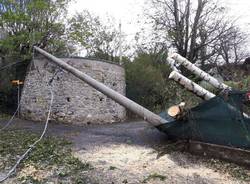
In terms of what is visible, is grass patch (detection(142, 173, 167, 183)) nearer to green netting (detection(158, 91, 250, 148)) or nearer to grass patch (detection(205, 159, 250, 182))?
grass patch (detection(205, 159, 250, 182))

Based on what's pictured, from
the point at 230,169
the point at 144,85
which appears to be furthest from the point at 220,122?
the point at 144,85

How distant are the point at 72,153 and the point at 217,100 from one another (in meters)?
3.60

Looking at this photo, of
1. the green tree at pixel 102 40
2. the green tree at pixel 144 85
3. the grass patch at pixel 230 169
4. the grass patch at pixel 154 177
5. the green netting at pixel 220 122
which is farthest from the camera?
the green tree at pixel 102 40

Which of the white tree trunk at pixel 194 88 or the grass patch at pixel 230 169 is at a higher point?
the white tree trunk at pixel 194 88

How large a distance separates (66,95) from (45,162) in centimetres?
641

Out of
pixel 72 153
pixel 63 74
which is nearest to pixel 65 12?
pixel 63 74

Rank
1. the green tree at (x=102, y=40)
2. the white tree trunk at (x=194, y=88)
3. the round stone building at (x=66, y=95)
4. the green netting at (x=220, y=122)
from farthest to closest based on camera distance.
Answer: the green tree at (x=102, y=40)
the round stone building at (x=66, y=95)
the white tree trunk at (x=194, y=88)
the green netting at (x=220, y=122)

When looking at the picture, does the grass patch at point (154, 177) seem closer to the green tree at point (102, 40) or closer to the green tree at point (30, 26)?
the green tree at point (30, 26)

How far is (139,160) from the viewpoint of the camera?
21.9 feet

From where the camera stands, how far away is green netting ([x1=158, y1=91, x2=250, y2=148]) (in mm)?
6020

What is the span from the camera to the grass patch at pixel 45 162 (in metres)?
5.69

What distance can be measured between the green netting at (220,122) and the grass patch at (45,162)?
8.33ft

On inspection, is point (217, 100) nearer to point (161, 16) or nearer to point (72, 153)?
point (72, 153)

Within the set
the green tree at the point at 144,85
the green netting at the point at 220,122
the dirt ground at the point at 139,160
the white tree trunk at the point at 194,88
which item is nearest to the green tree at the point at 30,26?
the green tree at the point at 144,85
